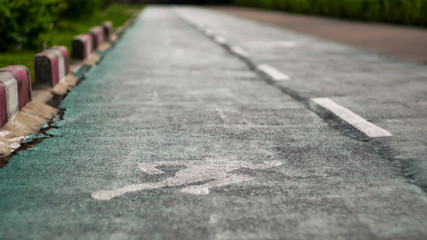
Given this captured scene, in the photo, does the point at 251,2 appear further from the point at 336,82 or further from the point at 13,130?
the point at 13,130

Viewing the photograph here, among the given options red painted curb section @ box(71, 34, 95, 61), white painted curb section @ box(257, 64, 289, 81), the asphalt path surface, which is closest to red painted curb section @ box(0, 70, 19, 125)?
the asphalt path surface

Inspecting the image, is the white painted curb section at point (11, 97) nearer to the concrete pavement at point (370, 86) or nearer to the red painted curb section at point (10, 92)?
the red painted curb section at point (10, 92)

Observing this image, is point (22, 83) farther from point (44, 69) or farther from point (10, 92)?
point (44, 69)

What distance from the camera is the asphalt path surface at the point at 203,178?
279 cm

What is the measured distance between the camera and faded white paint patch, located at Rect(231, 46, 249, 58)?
11.0 meters

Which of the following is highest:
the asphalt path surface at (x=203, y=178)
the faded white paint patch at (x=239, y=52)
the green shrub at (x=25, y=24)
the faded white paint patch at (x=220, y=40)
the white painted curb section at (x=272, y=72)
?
the green shrub at (x=25, y=24)

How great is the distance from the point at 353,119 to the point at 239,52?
670 centimetres

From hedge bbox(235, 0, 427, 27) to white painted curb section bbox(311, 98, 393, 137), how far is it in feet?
48.4

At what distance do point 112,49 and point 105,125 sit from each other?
7.17m

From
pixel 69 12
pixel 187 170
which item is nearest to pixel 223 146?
pixel 187 170

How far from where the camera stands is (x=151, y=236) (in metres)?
2.67

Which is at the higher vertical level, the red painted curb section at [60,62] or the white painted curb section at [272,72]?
the red painted curb section at [60,62]

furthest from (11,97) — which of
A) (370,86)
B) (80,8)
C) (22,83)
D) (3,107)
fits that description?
(80,8)

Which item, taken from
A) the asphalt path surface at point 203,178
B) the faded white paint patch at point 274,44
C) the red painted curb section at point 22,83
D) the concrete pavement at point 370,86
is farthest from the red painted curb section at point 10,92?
the faded white paint patch at point 274,44
